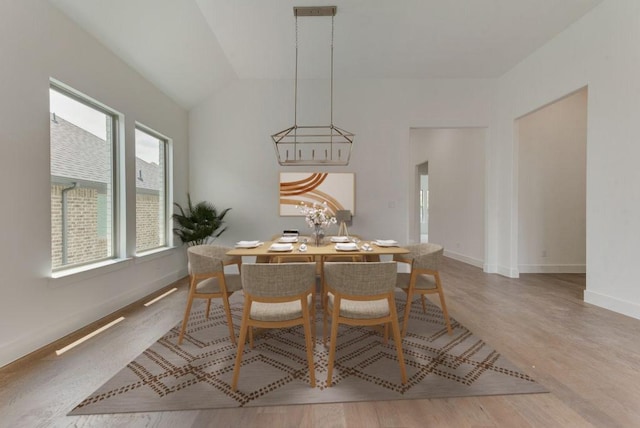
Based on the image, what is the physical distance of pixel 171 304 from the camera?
3338mm

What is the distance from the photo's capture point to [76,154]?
2779 mm

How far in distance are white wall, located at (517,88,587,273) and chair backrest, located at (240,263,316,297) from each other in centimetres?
476

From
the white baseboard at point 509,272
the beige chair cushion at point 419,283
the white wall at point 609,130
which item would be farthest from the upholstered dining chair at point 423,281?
the white baseboard at point 509,272

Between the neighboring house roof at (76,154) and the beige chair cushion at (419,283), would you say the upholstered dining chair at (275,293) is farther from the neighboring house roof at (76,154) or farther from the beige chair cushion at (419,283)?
the neighboring house roof at (76,154)

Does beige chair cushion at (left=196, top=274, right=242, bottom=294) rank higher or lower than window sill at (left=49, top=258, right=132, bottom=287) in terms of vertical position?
lower

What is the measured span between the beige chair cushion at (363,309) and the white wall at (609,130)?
3.00 m

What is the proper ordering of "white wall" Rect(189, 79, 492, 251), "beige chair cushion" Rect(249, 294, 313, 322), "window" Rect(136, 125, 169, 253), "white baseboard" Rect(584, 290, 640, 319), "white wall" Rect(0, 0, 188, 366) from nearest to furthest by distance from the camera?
"beige chair cushion" Rect(249, 294, 313, 322) < "white wall" Rect(0, 0, 188, 366) < "white baseboard" Rect(584, 290, 640, 319) < "window" Rect(136, 125, 169, 253) < "white wall" Rect(189, 79, 492, 251)

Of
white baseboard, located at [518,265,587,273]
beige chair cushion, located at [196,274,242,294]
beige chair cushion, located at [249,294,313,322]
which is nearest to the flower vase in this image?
beige chair cushion, located at [196,274,242,294]

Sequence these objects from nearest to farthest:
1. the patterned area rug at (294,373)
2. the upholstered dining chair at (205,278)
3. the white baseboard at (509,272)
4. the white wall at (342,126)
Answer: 1. the patterned area rug at (294,373)
2. the upholstered dining chair at (205,278)
3. the white baseboard at (509,272)
4. the white wall at (342,126)

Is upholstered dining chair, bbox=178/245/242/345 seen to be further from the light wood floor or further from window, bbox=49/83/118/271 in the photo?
window, bbox=49/83/118/271

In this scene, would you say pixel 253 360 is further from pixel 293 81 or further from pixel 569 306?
pixel 293 81

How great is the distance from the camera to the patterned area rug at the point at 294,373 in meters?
1.66

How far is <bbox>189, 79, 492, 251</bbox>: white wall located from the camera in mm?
4883

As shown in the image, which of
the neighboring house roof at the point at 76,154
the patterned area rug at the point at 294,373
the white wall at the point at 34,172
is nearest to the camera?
the patterned area rug at the point at 294,373
